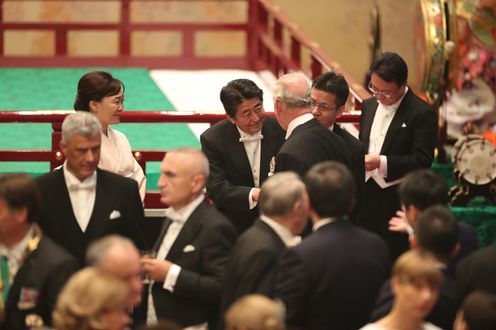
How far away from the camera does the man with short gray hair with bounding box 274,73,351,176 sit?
6.62m

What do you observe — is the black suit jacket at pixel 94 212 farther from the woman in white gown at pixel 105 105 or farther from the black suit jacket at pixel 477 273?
the black suit jacket at pixel 477 273

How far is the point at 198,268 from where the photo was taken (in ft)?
19.8

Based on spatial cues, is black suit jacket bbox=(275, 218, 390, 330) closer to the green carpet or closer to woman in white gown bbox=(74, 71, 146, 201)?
woman in white gown bbox=(74, 71, 146, 201)

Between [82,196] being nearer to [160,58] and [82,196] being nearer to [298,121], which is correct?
[298,121]

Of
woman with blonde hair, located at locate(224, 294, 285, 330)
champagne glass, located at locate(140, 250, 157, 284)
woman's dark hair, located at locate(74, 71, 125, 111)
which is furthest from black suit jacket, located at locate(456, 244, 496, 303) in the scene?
woman's dark hair, located at locate(74, 71, 125, 111)

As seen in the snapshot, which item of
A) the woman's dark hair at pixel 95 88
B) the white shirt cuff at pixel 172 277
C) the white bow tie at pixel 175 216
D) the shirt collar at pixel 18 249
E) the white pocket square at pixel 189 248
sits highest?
the woman's dark hair at pixel 95 88

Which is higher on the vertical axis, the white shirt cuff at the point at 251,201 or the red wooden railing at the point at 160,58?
the red wooden railing at the point at 160,58

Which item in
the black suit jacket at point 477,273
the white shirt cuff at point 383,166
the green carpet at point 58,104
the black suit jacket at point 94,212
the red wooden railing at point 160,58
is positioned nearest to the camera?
the black suit jacket at point 477,273

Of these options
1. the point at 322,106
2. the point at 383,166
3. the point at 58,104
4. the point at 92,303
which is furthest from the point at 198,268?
the point at 58,104

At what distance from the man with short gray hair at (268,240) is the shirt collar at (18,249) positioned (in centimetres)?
86

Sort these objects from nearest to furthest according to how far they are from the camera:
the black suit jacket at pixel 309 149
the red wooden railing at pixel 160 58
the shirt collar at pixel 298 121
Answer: the black suit jacket at pixel 309 149, the shirt collar at pixel 298 121, the red wooden railing at pixel 160 58

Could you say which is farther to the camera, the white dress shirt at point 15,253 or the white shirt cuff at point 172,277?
the white shirt cuff at point 172,277

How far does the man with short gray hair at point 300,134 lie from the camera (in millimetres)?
6625

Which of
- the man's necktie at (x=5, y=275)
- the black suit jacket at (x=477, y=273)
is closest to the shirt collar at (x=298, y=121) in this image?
the black suit jacket at (x=477, y=273)
